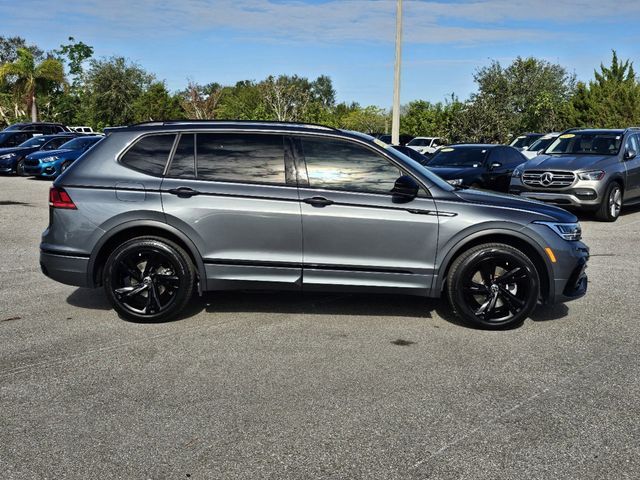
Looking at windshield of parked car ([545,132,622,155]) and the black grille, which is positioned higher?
windshield of parked car ([545,132,622,155])

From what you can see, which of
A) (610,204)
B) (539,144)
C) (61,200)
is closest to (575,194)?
(610,204)

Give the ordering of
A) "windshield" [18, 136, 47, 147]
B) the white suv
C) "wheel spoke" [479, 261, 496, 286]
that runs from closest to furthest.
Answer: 1. "wheel spoke" [479, 261, 496, 286]
2. "windshield" [18, 136, 47, 147]
3. the white suv

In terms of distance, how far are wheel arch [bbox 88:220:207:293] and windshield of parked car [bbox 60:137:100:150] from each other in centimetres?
1708

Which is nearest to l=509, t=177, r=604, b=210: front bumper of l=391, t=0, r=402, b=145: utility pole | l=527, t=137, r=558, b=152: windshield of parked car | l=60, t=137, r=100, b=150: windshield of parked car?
l=391, t=0, r=402, b=145: utility pole

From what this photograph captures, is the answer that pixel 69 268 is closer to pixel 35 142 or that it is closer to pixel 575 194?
pixel 575 194

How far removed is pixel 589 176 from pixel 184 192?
904 centimetres

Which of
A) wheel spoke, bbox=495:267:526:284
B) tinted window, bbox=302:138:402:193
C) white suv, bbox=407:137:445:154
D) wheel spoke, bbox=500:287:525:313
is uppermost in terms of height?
white suv, bbox=407:137:445:154

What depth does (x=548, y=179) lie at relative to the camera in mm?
12320

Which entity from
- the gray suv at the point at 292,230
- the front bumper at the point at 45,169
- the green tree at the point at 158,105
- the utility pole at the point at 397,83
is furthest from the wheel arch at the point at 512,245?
the green tree at the point at 158,105

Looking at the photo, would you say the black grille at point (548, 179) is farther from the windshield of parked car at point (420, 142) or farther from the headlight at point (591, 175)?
the windshield of parked car at point (420, 142)

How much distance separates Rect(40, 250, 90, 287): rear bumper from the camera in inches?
225

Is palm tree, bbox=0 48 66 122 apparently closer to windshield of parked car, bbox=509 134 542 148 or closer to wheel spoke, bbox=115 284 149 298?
windshield of parked car, bbox=509 134 542 148

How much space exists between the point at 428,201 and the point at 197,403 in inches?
105

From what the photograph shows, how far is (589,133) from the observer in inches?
537
